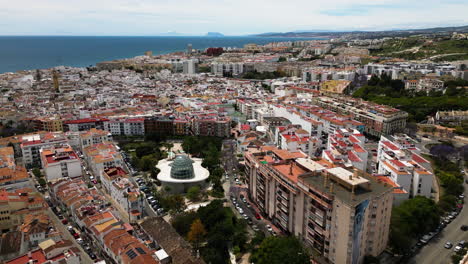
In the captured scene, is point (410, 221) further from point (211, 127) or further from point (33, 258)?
point (211, 127)

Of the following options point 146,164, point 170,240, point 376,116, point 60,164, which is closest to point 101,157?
point 60,164

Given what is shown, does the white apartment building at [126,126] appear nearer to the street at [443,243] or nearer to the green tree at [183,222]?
the green tree at [183,222]

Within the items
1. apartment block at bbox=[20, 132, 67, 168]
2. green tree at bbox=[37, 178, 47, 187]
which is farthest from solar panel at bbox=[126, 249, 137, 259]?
apartment block at bbox=[20, 132, 67, 168]

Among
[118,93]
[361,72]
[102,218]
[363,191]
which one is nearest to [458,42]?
[361,72]

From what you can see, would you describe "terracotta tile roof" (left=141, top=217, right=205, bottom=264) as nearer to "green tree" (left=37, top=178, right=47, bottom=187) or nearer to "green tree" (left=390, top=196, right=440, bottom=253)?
"green tree" (left=390, top=196, right=440, bottom=253)

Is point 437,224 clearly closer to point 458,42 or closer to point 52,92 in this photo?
point 52,92

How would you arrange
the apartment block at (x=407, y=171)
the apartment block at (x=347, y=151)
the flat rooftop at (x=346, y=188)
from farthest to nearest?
the apartment block at (x=347, y=151) < the apartment block at (x=407, y=171) < the flat rooftop at (x=346, y=188)

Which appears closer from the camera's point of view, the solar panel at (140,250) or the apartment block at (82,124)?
the solar panel at (140,250)

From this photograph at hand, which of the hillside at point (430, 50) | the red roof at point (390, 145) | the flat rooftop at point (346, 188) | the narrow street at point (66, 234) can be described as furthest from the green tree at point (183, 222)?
the hillside at point (430, 50)
